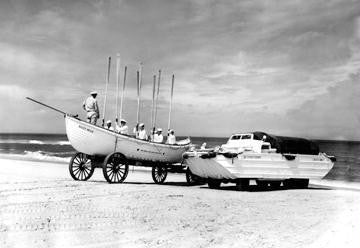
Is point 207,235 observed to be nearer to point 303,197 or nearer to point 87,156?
point 303,197

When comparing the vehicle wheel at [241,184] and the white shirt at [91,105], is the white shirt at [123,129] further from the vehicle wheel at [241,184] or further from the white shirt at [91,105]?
the vehicle wheel at [241,184]

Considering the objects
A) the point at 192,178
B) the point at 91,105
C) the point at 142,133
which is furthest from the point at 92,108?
the point at 192,178

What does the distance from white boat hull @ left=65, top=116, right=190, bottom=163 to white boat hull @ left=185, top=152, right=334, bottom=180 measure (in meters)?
1.56

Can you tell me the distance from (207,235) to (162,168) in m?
11.4

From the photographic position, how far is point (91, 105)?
16.5 meters

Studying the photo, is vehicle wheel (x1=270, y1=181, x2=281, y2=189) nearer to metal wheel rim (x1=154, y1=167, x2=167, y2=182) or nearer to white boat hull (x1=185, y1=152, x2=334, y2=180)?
white boat hull (x1=185, y1=152, x2=334, y2=180)

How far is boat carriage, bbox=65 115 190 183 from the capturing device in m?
16.1

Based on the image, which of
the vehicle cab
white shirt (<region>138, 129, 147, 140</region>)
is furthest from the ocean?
white shirt (<region>138, 129, 147, 140</region>)

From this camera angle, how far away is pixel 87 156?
17.0 metres

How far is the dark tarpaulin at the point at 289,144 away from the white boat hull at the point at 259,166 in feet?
0.88

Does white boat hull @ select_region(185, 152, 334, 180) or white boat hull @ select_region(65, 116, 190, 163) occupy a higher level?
white boat hull @ select_region(65, 116, 190, 163)

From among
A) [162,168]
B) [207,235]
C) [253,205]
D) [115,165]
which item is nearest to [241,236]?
[207,235]

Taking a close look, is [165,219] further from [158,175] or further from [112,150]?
[158,175]

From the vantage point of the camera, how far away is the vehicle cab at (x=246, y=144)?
16609 millimetres
